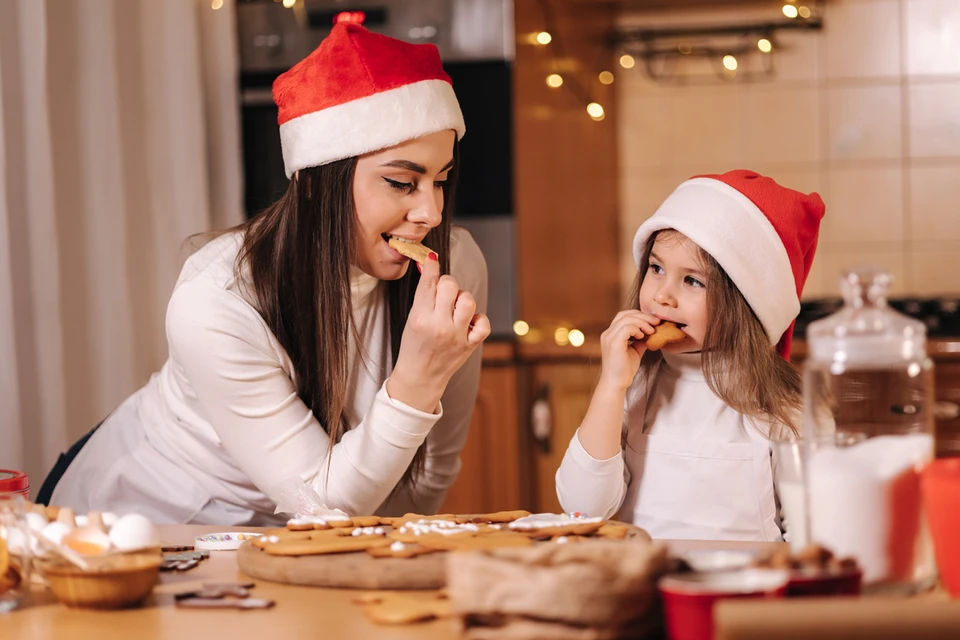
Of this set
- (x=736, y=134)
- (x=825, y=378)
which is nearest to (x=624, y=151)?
(x=736, y=134)

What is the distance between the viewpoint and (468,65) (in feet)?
8.20

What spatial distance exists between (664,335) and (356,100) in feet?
1.81

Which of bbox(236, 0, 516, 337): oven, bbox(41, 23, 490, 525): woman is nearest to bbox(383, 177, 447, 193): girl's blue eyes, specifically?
bbox(41, 23, 490, 525): woman

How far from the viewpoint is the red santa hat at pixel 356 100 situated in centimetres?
144

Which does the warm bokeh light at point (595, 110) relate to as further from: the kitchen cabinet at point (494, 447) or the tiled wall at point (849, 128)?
the kitchen cabinet at point (494, 447)

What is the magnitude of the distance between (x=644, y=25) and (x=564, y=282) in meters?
1.00

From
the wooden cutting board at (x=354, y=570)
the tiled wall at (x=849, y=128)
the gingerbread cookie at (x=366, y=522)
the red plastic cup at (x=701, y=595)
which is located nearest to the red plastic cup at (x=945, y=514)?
the red plastic cup at (x=701, y=595)

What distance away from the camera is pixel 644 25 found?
3258 mm

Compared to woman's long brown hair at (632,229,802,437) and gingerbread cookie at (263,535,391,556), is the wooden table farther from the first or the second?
woman's long brown hair at (632,229,802,437)

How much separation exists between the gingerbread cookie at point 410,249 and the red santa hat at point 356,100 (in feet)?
0.44

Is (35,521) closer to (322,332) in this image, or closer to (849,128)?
(322,332)

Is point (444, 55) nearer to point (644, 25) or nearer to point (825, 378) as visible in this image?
point (644, 25)

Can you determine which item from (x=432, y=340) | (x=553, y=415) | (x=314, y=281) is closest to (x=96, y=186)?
(x=314, y=281)

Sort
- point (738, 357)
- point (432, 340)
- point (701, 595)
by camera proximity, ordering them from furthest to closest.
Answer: point (738, 357), point (432, 340), point (701, 595)
